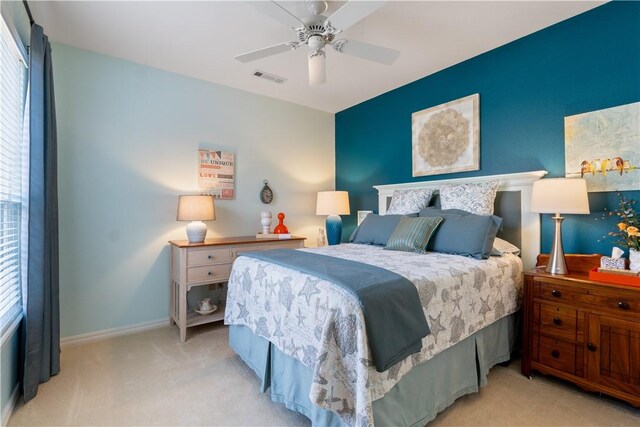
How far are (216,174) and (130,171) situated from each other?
84cm

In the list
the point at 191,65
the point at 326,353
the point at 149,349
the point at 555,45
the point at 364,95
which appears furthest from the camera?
the point at 364,95

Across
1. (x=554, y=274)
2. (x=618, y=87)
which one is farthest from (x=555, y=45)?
(x=554, y=274)

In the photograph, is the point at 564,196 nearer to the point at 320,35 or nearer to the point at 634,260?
the point at 634,260

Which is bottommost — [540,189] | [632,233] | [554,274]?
[554,274]

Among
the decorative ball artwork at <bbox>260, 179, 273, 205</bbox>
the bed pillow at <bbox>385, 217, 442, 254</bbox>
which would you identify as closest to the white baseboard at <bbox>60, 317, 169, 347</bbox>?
the decorative ball artwork at <bbox>260, 179, 273, 205</bbox>

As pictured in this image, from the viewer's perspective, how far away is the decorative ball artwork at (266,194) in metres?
3.79

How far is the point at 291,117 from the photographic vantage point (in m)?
4.08

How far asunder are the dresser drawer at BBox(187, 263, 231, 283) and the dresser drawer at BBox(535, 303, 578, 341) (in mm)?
2597

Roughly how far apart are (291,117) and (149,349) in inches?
122

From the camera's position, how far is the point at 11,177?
1857 mm

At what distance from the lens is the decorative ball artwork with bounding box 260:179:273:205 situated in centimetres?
379

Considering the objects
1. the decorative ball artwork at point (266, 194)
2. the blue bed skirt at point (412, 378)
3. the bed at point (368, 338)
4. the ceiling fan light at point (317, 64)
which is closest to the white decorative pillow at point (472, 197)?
the bed at point (368, 338)

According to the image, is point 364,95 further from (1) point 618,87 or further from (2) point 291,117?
(1) point 618,87

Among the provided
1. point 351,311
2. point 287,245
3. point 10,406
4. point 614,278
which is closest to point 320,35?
point 351,311
